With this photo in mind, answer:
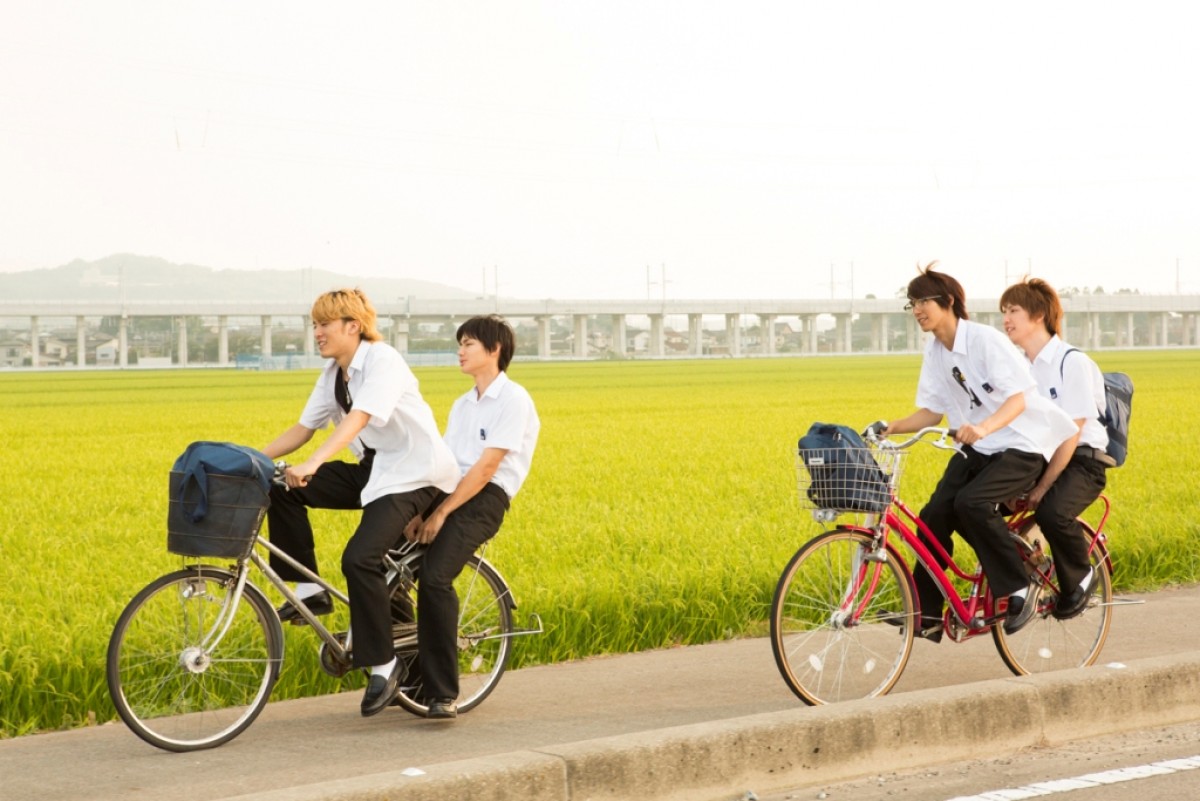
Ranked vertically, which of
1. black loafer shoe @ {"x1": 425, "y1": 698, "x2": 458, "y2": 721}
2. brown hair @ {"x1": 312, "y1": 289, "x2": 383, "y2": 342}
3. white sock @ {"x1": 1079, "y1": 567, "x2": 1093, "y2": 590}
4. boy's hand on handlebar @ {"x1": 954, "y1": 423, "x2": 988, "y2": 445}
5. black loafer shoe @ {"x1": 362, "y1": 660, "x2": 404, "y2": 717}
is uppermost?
brown hair @ {"x1": 312, "y1": 289, "x2": 383, "y2": 342}

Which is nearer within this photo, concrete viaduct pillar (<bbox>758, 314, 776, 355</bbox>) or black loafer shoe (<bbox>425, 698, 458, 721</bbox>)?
black loafer shoe (<bbox>425, 698, 458, 721</bbox>)

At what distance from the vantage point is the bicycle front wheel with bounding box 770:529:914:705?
17.9 ft

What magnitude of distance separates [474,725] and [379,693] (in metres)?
0.37

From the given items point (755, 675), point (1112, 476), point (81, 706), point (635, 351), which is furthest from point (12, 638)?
point (635, 351)

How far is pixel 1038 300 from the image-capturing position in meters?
6.20

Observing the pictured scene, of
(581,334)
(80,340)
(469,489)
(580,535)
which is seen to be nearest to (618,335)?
(581,334)

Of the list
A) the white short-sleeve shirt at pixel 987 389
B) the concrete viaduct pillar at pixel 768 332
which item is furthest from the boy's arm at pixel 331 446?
the concrete viaduct pillar at pixel 768 332

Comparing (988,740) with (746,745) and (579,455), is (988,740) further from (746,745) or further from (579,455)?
(579,455)

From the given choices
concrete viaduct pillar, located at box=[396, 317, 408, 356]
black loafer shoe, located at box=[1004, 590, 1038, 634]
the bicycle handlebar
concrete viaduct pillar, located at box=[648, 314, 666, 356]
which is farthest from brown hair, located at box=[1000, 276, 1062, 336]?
concrete viaduct pillar, located at box=[648, 314, 666, 356]

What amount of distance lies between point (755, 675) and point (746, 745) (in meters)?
1.49

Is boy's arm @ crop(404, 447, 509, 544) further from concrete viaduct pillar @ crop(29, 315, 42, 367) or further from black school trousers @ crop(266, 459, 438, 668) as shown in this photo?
concrete viaduct pillar @ crop(29, 315, 42, 367)

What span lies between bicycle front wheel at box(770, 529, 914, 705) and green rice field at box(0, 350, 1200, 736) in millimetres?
1804

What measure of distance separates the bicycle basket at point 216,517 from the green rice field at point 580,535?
1.41 metres

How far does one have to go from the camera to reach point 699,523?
11.3 meters
